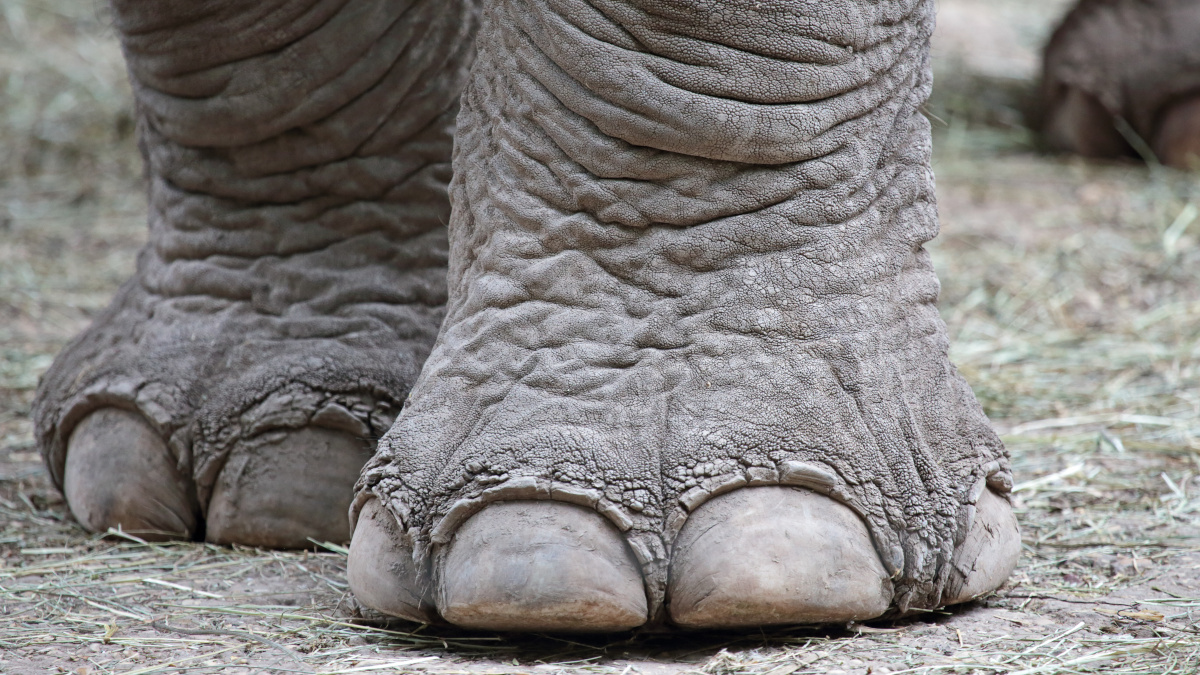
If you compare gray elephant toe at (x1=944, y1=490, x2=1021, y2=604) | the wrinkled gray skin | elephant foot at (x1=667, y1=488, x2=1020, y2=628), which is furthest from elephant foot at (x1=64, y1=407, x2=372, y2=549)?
gray elephant toe at (x1=944, y1=490, x2=1021, y2=604)

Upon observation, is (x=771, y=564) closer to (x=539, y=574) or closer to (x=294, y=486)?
(x=539, y=574)

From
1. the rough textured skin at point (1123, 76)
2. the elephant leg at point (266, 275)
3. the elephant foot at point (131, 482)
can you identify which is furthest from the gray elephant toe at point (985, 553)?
the rough textured skin at point (1123, 76)

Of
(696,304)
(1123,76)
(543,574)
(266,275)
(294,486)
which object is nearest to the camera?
(543,574)

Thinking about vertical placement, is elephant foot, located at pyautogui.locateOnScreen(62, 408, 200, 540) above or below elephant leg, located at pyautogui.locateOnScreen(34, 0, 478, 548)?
below

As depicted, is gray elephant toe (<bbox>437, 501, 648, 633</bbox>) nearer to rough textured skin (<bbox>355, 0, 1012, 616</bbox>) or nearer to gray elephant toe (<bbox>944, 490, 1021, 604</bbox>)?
rough textured skin (<bbox>355, 0, 1012, 616</bbox>)

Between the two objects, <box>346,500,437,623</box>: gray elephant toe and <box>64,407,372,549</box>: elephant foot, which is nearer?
<box>346,500,437,623</box>: gray elephant toe

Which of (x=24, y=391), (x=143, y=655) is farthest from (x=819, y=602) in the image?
(x=24, y=391)

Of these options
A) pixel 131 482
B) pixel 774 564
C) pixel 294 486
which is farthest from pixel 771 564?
pixel 131 482

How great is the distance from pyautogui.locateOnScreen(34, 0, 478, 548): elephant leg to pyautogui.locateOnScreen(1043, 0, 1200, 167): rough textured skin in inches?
103

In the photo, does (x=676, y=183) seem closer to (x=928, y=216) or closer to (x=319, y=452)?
(x=928, y=216)

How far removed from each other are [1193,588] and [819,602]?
1.47 ft

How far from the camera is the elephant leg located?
146cm

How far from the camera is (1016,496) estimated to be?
1.63 metres

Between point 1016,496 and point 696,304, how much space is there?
654 millimetres
